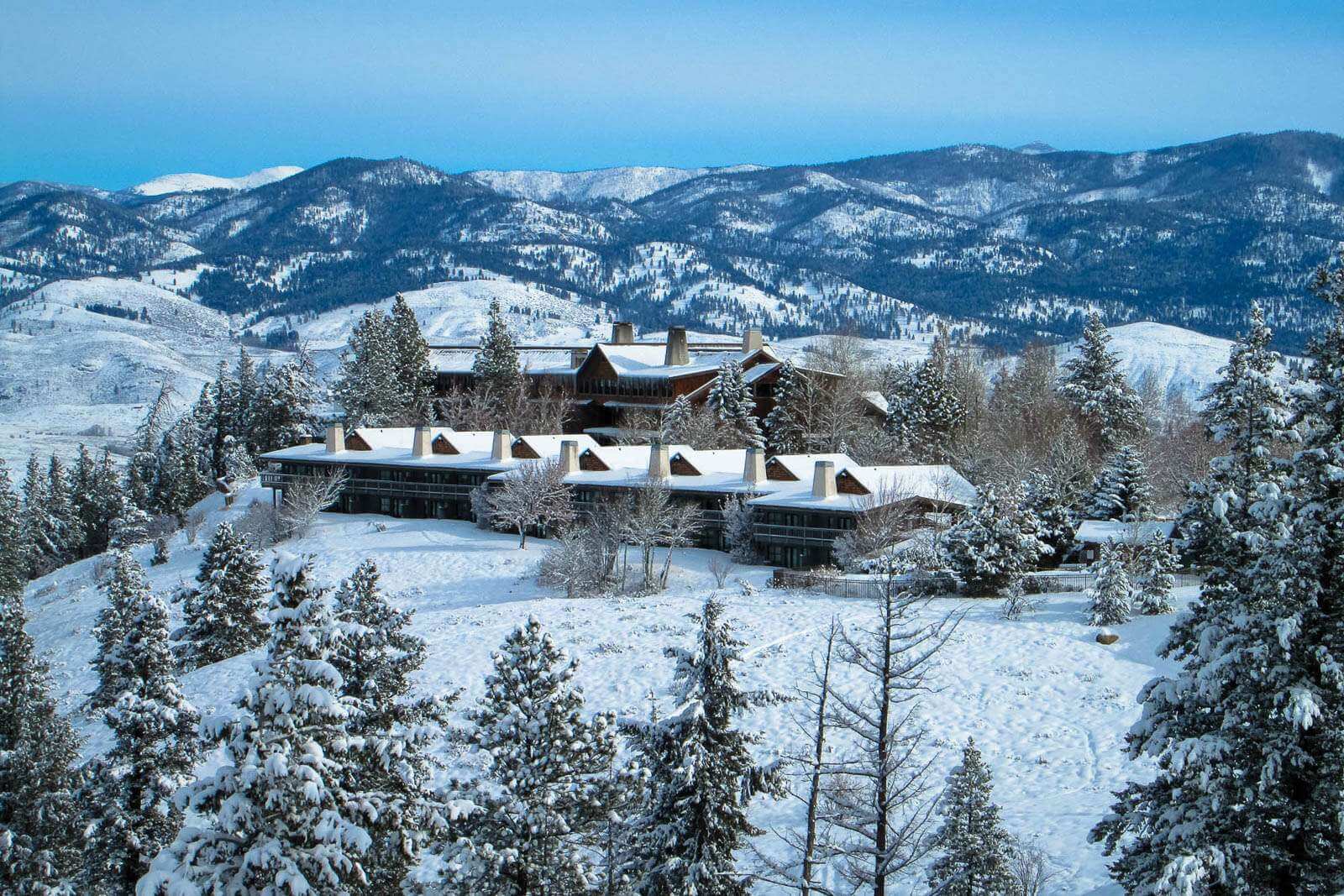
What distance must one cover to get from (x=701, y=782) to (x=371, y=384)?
215ft

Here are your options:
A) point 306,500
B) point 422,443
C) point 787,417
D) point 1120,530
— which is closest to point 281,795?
point 1120,530

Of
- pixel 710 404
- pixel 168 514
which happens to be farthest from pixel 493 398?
pixel 168 514

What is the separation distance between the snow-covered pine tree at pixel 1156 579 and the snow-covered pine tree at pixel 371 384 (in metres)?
54.0

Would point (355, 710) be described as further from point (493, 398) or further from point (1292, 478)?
point (493, 398)

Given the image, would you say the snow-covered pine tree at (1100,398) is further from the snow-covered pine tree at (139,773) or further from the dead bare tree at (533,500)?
the snow-covered pine tree at (139,773)

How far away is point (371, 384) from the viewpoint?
7869cm

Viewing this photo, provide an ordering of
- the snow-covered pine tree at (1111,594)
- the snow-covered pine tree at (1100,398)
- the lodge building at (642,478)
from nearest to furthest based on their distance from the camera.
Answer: the snow-covered pine tree at (1111,594)
the lodge building at (642,478)
the snow-covered pine tree at (1100,398)

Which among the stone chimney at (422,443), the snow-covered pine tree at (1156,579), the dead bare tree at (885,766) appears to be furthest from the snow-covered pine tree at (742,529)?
the stone chimney at (422,443)

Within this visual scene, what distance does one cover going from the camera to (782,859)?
921 inches

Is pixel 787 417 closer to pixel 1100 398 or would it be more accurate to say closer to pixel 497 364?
pixel 1100 398

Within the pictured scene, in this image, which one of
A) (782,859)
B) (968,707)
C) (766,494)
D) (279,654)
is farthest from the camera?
(766,494)

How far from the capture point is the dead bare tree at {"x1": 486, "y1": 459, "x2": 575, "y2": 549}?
54.5m

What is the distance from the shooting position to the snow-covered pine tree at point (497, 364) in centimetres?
8381

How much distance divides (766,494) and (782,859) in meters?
30.0
